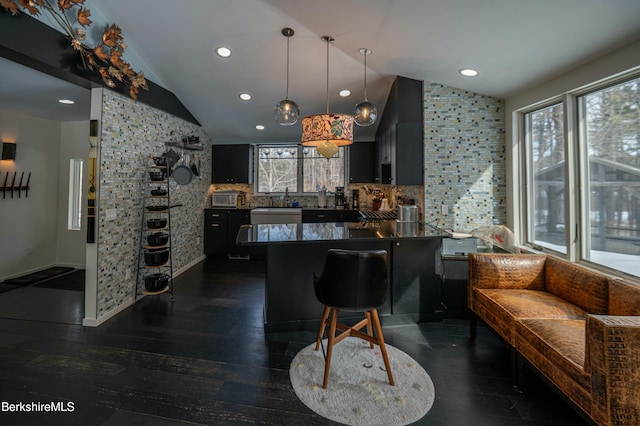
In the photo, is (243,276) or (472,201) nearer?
(472,201)

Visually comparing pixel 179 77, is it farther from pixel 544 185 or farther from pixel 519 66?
pixel 544 185

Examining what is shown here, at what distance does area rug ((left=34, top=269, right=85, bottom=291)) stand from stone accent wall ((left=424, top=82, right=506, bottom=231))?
477 cm

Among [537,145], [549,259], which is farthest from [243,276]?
[537,145]

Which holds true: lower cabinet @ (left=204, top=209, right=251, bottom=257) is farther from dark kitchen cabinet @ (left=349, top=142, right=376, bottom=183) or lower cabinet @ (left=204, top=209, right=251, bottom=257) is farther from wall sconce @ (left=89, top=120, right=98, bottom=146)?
wall sconce @ (left=89, top=120, right=98, bottom=146)

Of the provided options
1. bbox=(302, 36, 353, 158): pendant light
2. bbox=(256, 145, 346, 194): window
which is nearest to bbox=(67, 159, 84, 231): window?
bbox=(256, 145, 346, 194): window

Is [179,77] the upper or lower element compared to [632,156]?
upper

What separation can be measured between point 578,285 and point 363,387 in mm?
1708

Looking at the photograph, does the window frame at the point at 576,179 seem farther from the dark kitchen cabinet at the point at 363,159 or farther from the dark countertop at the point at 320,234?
the dark kitchen cabinet at the point at 363,159

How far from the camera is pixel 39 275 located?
427 centimetres

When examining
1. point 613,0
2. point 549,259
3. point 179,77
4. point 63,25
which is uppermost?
point 179,77

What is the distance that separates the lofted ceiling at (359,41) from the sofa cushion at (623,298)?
1.62 m

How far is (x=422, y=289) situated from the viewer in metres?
2.80

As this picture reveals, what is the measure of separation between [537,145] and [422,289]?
194 cm

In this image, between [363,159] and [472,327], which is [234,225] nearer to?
[363,159]
